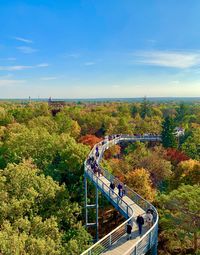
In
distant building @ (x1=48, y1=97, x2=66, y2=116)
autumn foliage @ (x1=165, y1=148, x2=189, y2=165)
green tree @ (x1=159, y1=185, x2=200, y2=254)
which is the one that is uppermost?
distant building @ (x1=48, y1=97, x2=66, y2=116)

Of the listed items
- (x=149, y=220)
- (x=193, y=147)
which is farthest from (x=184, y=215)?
(x=193, y=147)

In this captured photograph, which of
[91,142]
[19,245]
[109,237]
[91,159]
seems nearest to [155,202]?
[91,159]

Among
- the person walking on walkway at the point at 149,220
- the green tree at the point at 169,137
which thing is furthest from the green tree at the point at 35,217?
the green tree at the point at 169,137

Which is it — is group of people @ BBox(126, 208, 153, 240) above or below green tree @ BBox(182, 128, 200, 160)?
above

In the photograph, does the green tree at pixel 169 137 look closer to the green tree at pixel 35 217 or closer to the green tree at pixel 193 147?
the green tree at pixel 193 147

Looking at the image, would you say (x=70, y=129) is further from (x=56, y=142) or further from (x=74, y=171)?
(x=74, y=171)

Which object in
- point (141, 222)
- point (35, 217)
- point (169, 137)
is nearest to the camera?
point (141, 222)

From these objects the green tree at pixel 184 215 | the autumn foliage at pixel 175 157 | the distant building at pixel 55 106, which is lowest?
the autumn foliage at pixel 175 157

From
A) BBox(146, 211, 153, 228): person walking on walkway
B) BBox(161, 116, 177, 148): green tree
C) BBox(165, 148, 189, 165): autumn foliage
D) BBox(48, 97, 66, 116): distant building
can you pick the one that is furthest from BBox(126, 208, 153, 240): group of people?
BBox(48, 97, 66, 116): distant building

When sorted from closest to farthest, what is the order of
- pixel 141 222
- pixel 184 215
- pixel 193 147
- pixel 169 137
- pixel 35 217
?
pixel 141 222, pixel 184 215, pixel 35 217, pixel 193 147, pixel 169 137

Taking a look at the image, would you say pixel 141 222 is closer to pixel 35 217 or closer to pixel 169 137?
pixel 35 217

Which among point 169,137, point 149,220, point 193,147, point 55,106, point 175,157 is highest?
point 55,106

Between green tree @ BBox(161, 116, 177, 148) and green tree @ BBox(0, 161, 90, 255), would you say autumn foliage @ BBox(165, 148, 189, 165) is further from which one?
green tree @ BBox(0, 161, 90, 255)
